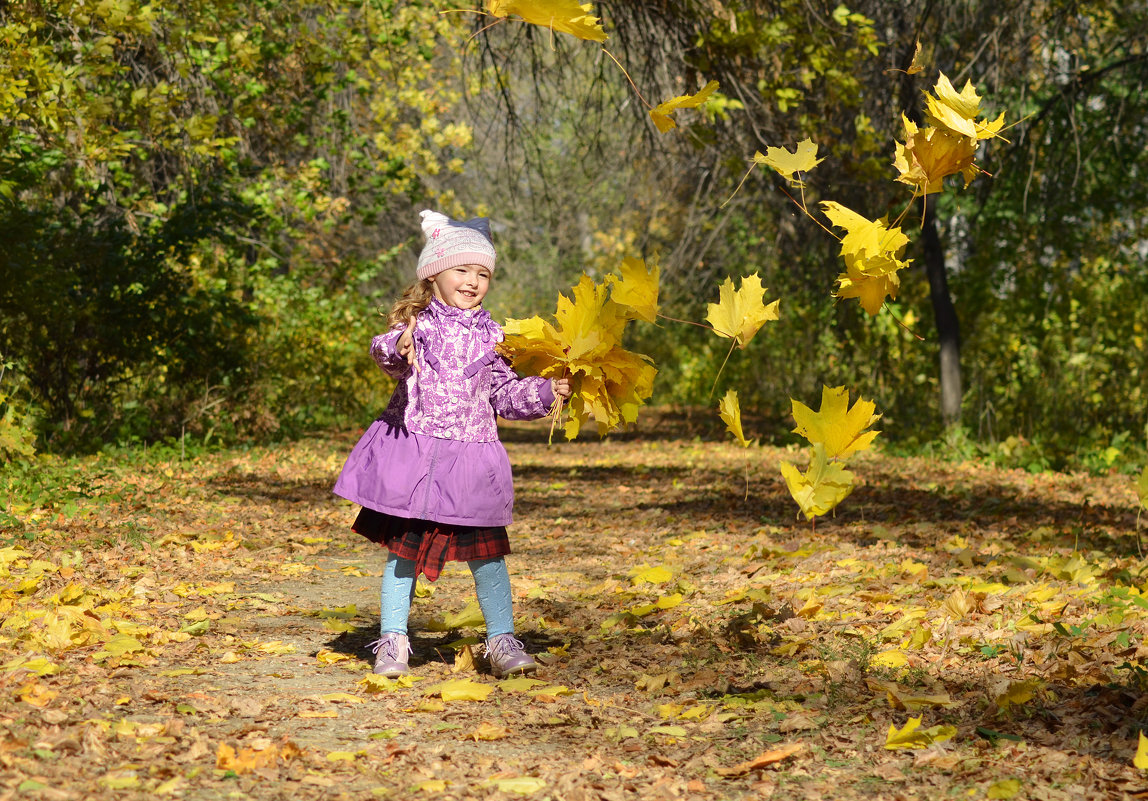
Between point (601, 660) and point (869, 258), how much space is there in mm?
1636

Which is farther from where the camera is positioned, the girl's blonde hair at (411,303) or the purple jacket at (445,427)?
the girl's blonde hair at (411,303)

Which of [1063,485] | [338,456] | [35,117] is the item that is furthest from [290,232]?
[1063,485]

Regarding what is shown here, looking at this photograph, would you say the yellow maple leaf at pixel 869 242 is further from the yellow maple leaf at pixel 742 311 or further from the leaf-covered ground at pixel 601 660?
the leaf-covered ground at pixel 601 660

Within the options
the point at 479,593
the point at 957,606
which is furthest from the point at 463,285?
the point at 957,606

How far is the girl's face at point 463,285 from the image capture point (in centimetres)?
381

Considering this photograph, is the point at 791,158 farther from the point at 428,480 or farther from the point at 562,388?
the point at 428,480

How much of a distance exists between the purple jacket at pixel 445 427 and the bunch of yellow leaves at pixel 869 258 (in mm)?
1051

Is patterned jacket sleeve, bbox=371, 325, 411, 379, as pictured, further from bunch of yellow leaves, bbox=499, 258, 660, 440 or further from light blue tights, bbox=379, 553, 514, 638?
light blue tights, bbox=379, 553, 514, 638

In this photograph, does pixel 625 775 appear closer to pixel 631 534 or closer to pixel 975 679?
pixel 975 679

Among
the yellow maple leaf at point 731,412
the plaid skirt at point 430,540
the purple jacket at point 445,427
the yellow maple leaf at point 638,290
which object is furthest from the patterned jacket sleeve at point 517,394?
the yellow maple leaf at point 731,412

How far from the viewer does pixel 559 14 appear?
9.76ft

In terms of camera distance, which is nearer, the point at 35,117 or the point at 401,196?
the point at 35,117

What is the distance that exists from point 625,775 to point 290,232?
9625 mm

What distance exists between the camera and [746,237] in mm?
14172
